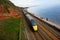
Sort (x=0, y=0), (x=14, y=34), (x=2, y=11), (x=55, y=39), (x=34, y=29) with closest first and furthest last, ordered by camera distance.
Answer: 1. (x=55, y=39)
2. (x=14, y=34)
3. (x=34, y=29)
4. (x=2, y=11)
5. (x=0, y=0)

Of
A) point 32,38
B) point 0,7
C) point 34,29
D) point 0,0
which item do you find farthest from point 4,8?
point 32,38

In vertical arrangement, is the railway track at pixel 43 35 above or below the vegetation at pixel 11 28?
below

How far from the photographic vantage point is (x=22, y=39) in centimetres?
3431

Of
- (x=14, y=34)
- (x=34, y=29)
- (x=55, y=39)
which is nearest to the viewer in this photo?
(x=55, y=39)

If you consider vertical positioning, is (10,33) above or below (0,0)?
below

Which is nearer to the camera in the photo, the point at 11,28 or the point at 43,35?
the point at 43,35

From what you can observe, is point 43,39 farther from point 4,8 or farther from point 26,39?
point 4,8

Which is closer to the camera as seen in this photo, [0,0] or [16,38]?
[16,38]

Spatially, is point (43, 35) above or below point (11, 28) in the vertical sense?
below

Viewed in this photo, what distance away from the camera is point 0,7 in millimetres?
84062

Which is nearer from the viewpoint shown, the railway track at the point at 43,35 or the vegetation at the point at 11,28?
the railway track at the point at 43,35

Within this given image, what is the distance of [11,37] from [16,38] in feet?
5.30

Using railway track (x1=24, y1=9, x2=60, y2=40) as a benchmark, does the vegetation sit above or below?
above

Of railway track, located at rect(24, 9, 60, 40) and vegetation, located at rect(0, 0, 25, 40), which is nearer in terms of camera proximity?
railway track, located at rect(24, 9, 60, 40)
